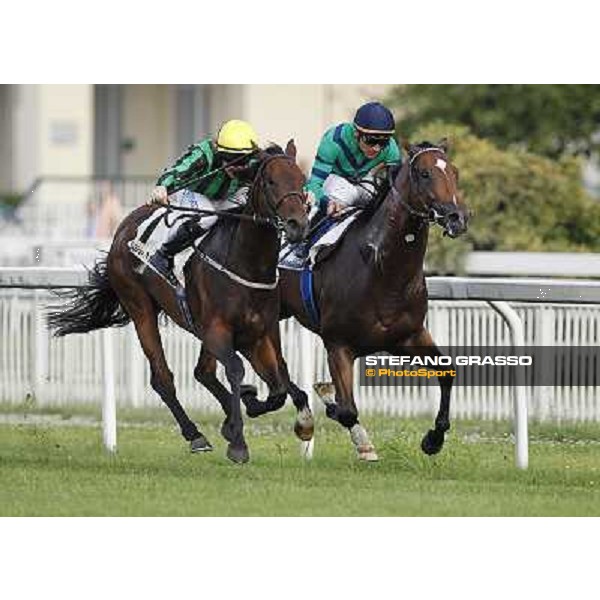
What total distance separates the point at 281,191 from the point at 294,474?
161cm

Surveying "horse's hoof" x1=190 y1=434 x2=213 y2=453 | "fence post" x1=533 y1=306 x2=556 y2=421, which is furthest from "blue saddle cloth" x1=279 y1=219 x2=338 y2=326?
"fence post" x1=533 y1=306 x2=556 y2=421

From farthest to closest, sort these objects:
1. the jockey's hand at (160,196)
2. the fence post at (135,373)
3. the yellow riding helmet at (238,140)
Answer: the fence post at (135,373)
the jockey's hand at (160,196)
the yellow riding helmet at (238,140)

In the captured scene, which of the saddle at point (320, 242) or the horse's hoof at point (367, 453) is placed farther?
the saddle at point (320, 242)

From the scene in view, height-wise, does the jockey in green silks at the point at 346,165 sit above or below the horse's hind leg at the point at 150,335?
above

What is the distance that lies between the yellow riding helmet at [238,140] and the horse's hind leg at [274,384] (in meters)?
1.03

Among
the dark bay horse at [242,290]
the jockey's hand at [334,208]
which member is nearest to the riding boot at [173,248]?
the dark bay horse at [242,290]

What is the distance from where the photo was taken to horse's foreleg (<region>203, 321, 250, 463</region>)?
11.1 meters

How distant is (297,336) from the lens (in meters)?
14.4

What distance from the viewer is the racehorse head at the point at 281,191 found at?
10664 mm

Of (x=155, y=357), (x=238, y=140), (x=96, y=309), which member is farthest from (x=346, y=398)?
(x=96, y=309)

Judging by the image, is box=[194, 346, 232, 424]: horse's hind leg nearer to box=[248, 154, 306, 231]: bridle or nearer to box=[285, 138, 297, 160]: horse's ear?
box=[248, 154, 306, 231]: bridle

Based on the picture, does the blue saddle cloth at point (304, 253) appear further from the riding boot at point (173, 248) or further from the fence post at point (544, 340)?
the fence post at point (544, 340)

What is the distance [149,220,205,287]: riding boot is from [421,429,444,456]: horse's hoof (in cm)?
171

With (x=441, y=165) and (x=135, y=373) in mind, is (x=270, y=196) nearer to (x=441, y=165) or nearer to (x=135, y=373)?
(x=441, y=165)
